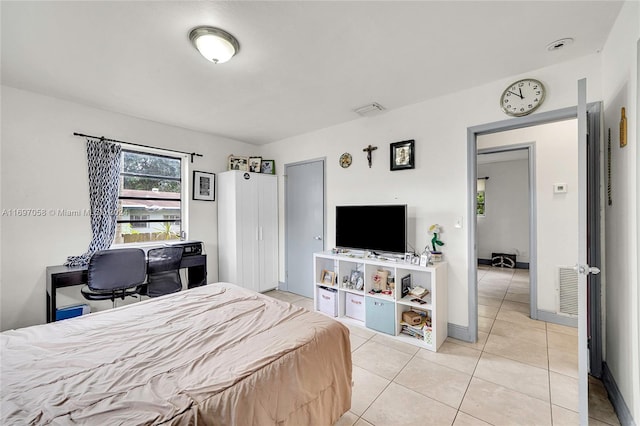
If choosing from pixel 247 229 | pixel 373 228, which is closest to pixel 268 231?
pixel 247 229

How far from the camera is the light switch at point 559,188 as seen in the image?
3137 mm

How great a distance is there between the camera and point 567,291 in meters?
3.06

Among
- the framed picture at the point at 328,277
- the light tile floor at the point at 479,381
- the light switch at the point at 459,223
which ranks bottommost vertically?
the light tile floor at the point at 479,381

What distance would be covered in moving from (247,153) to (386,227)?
118 inches

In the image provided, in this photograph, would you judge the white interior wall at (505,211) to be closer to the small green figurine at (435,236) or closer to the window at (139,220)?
the small green figurine at (435,236)

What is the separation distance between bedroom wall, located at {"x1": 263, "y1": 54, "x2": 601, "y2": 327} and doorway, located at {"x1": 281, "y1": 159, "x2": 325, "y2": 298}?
18.7 inches

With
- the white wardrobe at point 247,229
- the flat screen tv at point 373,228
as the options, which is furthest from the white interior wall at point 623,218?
the white wardrobe at point 247,229

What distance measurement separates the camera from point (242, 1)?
1572 millimetres

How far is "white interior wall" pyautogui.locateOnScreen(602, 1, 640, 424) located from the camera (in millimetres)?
1442

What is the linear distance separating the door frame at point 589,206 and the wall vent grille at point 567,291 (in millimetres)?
1131

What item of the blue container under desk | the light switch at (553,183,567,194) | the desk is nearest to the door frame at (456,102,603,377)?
the blue container under desk

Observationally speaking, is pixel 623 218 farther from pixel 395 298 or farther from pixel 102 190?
pixel 102 190

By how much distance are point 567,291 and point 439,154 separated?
223 centimetres

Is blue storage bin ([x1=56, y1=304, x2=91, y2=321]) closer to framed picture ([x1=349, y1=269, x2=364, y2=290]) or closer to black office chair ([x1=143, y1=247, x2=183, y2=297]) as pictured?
black office chair ([x1=143, y1=247, x2=183, y2=297])
